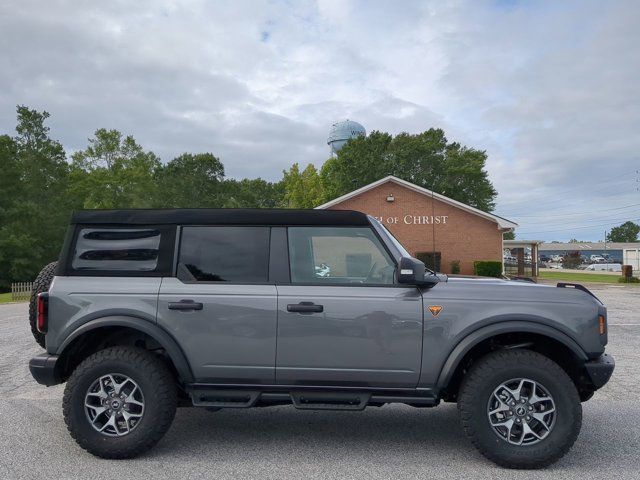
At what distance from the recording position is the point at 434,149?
176 feet

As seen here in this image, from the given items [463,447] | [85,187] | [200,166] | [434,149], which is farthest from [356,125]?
[463,447]

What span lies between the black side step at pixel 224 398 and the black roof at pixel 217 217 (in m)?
1.35

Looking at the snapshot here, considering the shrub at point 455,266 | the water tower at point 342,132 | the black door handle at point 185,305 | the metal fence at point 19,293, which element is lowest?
the metal fence at point 19,293

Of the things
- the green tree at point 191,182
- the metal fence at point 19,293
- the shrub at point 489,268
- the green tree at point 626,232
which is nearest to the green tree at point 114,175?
the green tree at point 191,182

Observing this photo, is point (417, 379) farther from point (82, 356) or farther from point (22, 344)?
point (22, 344)

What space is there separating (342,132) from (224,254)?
205 feet

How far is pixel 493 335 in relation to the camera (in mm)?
3918

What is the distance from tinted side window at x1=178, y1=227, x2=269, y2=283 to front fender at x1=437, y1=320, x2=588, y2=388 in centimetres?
156

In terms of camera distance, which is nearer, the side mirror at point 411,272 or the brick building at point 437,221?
the side mirror at point 411,272

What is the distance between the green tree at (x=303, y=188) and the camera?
186ft

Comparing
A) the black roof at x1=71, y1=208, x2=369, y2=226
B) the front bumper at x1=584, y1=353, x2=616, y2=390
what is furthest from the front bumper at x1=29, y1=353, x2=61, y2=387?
the front bumper at x1=584, y1=353, x2=616, y2=390

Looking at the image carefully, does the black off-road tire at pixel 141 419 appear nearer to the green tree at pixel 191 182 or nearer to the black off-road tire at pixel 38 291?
the black off-road tire at pixel 38 291

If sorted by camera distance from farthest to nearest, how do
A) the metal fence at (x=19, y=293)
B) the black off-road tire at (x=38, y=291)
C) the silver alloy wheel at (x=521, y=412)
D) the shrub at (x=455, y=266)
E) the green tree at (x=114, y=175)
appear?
the green tree at (x=114, y=175), the shrub at (x=455, y=266), the metal fence at (x=19, y=293), the black off-road tire at (x=38, y=291), the silver alloy wheel at (x=521, y=412)

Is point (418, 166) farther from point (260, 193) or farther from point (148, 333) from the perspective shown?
point (148, 333)
